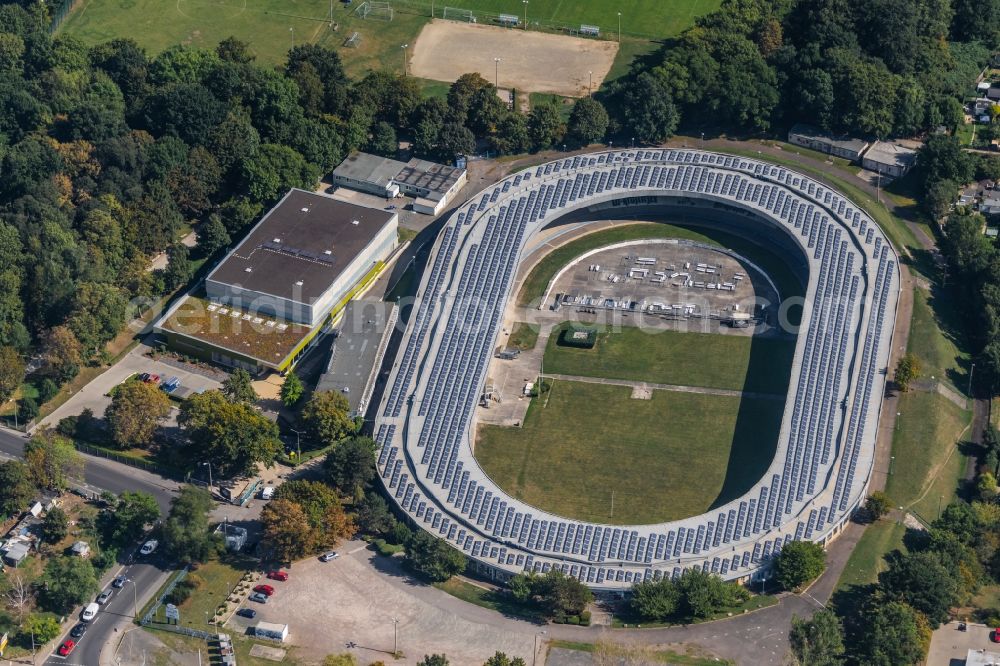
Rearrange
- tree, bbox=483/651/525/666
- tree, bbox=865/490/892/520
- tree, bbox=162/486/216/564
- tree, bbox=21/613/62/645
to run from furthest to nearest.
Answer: tree, bbox=865/490/892/520, tree, bbox=162/486/216/564, tree, bbox=21/613/62/645, tree, bbox=483/651/525/666

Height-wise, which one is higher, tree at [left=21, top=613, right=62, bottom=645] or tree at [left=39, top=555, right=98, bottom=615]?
tree at [left=39, top=555, right=98, bottom=615]

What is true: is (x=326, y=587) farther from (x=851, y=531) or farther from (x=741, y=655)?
(x=851, y=531)

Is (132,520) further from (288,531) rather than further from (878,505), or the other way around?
(878,505)

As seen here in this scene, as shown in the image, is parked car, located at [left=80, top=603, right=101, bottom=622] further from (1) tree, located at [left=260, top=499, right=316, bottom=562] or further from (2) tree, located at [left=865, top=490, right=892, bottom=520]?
(2) tree, located at [left=865, top=490, right=892, bottom=520]

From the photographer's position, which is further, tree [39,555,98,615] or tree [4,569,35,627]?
tree [39,555,98,615]

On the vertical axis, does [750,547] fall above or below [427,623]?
above

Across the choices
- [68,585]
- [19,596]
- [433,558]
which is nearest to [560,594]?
[433,558]

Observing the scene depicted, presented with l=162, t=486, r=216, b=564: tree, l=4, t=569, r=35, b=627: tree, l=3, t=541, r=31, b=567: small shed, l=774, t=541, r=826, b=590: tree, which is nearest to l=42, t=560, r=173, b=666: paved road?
l=162, t=486, r=216, b=564: tree

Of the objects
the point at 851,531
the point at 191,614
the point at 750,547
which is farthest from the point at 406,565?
the point at 851,531
